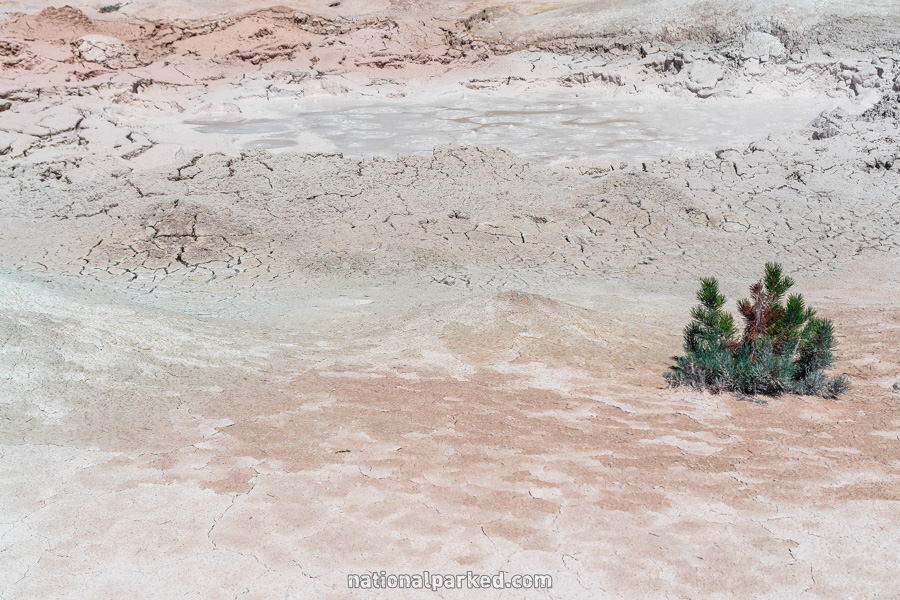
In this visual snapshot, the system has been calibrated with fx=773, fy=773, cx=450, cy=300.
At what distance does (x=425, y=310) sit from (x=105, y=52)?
34.1 ft

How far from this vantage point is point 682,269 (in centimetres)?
775

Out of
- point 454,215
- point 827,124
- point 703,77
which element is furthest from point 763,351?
point 703,77

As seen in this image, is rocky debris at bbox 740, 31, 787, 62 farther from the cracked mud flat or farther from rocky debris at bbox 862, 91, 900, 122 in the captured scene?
rocky debris at bbox 862, 91, 900, 122

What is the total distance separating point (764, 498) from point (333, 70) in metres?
12.4

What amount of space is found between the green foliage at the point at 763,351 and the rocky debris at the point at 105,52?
40.0 feet

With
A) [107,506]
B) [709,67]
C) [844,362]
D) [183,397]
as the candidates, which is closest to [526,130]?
[709,67]

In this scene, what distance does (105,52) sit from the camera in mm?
13383

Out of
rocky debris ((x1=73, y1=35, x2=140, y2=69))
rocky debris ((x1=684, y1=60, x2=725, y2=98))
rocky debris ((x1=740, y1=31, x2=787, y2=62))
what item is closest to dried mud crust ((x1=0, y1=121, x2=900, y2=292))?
rocky debris ((x1=684, y1=60, x2=725, y2=98))

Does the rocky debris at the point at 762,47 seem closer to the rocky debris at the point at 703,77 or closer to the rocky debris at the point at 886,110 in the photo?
the rocky debris at the point at 703,77

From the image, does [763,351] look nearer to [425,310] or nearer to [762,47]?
[425,310]

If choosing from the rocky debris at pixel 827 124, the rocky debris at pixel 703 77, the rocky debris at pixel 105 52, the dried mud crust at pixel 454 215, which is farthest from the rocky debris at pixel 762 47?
the rocky debris at pixel 105 52

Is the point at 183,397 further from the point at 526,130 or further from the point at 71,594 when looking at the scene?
the point at 526,130

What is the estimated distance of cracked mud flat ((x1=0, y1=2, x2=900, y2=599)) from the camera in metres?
2.68

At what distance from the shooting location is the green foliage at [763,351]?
4059mm
